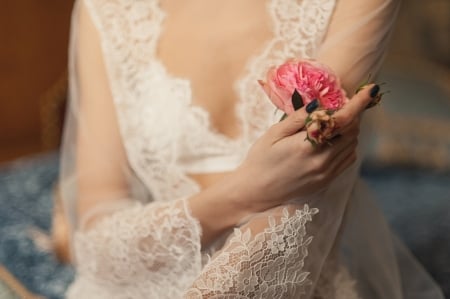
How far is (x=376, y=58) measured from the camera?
3.01ft

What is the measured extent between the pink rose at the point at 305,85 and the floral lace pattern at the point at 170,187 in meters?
0.14

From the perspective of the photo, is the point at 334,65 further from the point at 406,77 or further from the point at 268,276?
the point at 406,77

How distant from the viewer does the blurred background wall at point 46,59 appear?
227cm

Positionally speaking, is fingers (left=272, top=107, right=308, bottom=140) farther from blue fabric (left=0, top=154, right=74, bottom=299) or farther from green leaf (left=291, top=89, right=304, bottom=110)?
blue fabric (left=0, top=154, right=74, bottom=299)

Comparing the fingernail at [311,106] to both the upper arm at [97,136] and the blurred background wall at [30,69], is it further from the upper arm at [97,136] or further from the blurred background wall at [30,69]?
the blurred background wall at [30,69]

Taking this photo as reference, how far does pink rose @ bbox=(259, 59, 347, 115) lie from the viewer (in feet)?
2.59

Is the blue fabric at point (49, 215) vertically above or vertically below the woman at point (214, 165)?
below

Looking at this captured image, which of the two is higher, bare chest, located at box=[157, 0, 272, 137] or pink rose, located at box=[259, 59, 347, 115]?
pink rose, located at box=[259, 59, 347, 115]

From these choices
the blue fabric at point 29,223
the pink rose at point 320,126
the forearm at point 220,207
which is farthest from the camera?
the blue fabric at point 29,223

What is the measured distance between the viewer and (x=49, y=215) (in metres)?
1.61

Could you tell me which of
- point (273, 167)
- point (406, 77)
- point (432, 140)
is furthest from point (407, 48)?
point (273, 167)

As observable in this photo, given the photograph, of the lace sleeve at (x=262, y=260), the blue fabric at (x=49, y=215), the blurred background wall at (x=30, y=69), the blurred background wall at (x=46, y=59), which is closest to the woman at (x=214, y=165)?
the lace sleeve at (x=262, y=260)

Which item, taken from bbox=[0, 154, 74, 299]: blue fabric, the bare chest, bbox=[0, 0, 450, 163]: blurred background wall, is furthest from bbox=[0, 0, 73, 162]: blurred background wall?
the bare chest

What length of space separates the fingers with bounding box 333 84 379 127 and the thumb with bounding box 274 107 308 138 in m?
0.04
